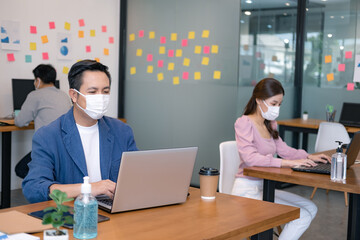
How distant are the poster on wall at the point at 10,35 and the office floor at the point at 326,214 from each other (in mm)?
1437

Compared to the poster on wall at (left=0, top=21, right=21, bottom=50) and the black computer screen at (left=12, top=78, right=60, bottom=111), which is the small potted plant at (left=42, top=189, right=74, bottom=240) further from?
the poster on wall at (left=0, top=21, right=21, bottom=50)

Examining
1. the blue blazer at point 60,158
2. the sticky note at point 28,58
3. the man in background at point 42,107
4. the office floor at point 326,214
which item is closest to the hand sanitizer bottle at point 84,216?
the blue blazer at point 60,158

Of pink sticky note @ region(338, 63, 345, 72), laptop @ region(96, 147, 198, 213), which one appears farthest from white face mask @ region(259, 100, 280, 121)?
pink sticky note @ region(338, 63, 345, 72)

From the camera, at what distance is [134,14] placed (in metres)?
5.83

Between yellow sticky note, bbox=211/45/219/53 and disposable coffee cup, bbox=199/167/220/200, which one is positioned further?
yellow sticky note, bbox=211/45/219/53

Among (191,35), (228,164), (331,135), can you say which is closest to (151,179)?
(228,164)

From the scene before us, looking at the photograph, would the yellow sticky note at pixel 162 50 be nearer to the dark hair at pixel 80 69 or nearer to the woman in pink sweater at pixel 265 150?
the woman in pink sweater at pixel 265 150

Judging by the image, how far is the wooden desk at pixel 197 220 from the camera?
147 centimetres

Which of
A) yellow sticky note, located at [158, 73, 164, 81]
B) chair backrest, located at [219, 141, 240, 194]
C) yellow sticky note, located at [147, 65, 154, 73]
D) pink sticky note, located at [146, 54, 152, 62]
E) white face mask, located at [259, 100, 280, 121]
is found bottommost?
chair backrest, located at [219, 141, 240, 194]

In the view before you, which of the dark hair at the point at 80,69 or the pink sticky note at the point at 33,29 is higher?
the pink sticky note at the point at 33,29

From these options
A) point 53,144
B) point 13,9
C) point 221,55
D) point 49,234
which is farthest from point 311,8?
point 49,234

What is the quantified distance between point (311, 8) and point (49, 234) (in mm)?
4758

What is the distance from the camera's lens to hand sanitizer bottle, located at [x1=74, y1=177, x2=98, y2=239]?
1.37m

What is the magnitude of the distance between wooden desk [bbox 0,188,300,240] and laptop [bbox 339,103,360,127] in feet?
10.9
